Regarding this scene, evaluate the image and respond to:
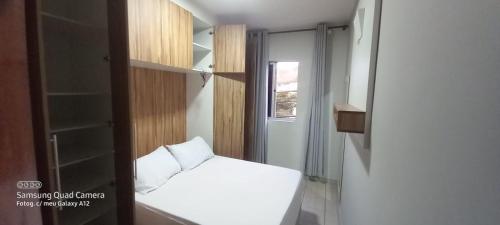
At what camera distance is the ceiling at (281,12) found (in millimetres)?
2430

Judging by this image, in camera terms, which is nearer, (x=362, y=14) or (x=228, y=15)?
(x=362, y=14)

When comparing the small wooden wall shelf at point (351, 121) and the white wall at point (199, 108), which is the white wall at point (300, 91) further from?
the small wooden wall shelf at point (351, 121)

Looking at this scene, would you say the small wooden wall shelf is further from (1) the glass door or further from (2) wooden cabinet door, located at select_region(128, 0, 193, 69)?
(2) wooden cabinet door, located at select_region(128, 0, 193, 69)

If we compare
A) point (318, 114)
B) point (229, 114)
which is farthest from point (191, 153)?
point (318, 114)

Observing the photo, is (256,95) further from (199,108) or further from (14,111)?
(14,111)

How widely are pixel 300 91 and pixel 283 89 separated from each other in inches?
12.6

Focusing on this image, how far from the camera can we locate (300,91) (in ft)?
11.6

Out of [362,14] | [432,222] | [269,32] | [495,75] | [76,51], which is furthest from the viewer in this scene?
[269,32]

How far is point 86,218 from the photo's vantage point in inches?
48.5

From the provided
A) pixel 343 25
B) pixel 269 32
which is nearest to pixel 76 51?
pixel 269 32

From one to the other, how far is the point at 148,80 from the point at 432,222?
260 cm

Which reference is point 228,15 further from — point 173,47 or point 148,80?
point 148,80

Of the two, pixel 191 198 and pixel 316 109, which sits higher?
pixel 316 109

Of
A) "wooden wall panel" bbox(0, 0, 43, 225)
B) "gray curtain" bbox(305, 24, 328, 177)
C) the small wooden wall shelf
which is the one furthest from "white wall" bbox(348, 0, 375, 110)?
"wooden wall panel" bbox(0, 0, 43, 225)
